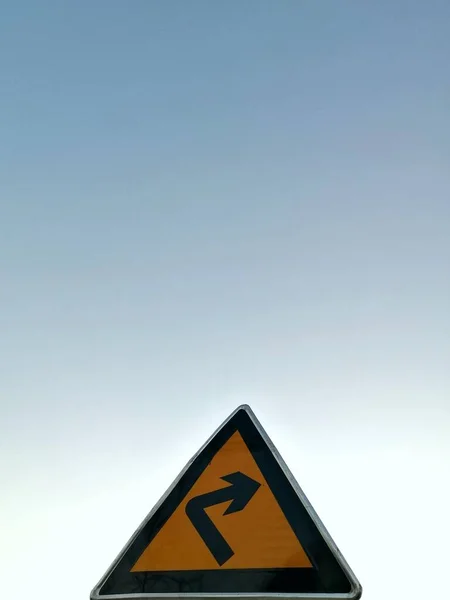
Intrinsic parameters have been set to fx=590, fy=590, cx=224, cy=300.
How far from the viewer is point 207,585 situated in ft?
5.41

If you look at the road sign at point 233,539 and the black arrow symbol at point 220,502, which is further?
the black arrow symbol at point 220,502

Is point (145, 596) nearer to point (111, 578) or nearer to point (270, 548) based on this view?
point (111, 578)

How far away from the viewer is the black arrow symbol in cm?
169

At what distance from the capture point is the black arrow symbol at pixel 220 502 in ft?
5.54

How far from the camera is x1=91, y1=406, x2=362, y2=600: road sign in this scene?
5.12 feet

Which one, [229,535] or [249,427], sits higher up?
[249,427]

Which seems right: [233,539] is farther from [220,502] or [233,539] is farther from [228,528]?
[220,502]

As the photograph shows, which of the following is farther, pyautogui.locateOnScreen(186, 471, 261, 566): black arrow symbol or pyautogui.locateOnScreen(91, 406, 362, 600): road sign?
pyautogui.locateOnScreen(186, 471, 261, 566): black arrow symbol

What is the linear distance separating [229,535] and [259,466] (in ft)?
0.77

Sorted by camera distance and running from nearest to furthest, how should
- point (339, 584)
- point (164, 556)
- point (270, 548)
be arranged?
point (339, 584), point (270, 548), point (164, 556)

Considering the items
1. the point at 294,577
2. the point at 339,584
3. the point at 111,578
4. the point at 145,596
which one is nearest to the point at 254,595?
the point at 294,577

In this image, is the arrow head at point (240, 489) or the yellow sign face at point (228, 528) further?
the arrow head at point (240, 489)

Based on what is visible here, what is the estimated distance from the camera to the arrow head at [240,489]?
5.74 feet

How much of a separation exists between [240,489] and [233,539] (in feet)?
0.53
